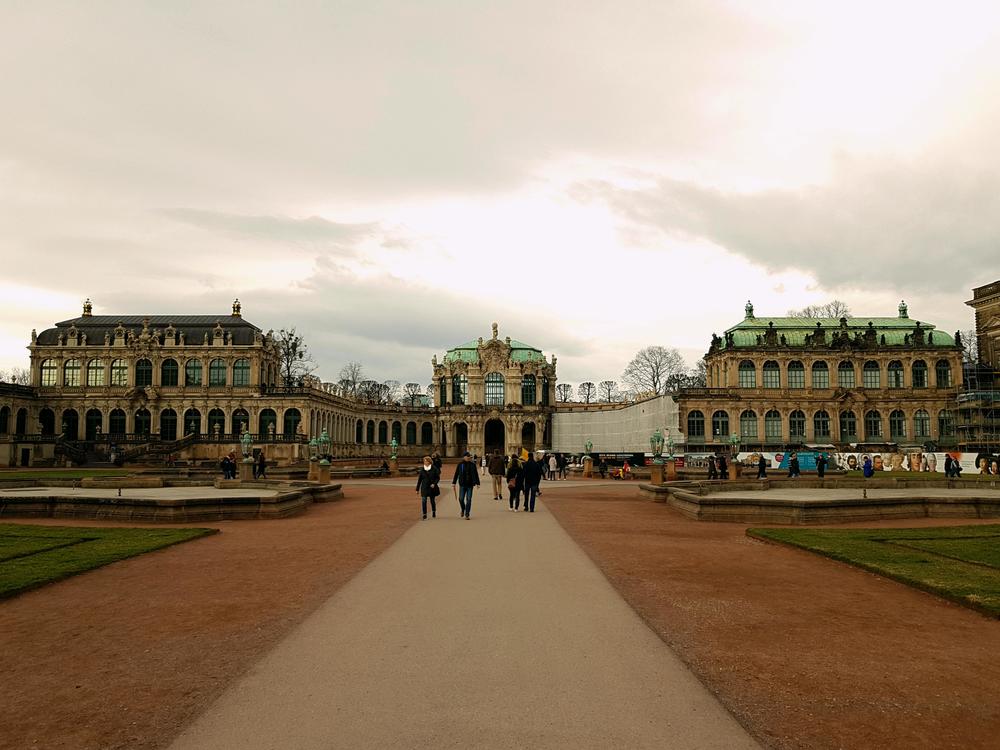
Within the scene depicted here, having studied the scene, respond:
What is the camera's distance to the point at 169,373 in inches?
3465

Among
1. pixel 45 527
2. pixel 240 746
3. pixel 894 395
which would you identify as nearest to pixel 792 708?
pixel 240 746

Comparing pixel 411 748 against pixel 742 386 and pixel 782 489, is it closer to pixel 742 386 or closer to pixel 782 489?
pixel 782 489

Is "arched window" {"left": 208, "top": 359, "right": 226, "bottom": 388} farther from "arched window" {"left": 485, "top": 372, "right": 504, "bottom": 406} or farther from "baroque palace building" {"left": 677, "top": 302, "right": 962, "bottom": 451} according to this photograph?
"baroque palace building" {"left": 677, "top": 302, "right": 962, "bottom": 451}

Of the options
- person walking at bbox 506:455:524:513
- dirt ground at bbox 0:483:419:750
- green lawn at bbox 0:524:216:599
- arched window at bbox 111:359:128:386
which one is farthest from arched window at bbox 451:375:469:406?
dirt ground at bbox 0:483:419:750

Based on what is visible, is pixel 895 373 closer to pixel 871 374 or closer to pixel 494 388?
pixel 871 374

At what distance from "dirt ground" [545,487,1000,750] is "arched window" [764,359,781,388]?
2971 inches

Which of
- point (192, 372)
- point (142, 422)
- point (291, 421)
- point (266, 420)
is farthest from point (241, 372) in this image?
point (142, 422)

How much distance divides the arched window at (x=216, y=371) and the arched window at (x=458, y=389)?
31.6 m

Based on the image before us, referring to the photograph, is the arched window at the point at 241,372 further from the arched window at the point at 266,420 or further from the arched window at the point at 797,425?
the arched window at the point at 797,425

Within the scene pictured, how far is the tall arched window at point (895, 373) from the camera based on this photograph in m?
88.8

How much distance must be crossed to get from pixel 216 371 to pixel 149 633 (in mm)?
82553

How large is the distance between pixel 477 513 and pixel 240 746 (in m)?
19.9

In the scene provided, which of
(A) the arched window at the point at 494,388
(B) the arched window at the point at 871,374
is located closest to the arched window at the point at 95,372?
(A) the arched window at the point at 494,388

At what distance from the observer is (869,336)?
89.9 meters
